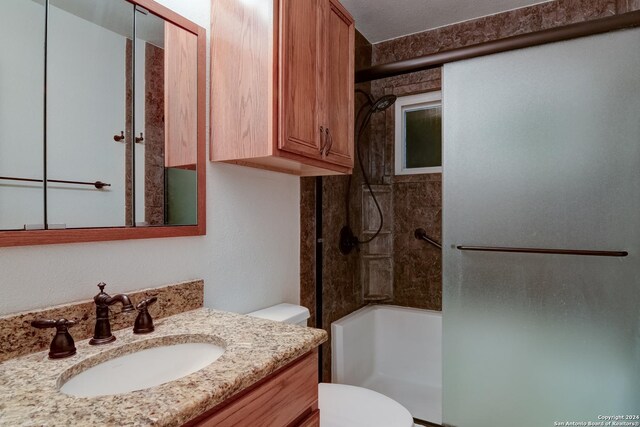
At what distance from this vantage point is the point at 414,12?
2.23 metres

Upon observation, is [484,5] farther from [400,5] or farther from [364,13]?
[364,13]

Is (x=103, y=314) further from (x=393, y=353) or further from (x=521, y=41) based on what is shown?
(x=393, y=353)

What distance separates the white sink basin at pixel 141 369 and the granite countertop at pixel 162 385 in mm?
16

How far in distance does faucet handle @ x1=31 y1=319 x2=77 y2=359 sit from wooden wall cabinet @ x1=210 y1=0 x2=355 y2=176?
707 mm

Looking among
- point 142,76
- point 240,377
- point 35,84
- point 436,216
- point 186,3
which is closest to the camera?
point 240,377

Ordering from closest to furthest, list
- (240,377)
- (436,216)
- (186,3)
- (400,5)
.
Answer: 1. (240,377)
2. (186,3)
3. (400,5)
4. (436,216)

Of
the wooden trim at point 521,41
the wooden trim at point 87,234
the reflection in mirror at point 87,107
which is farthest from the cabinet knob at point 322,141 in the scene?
the wooden trim at point 521,41

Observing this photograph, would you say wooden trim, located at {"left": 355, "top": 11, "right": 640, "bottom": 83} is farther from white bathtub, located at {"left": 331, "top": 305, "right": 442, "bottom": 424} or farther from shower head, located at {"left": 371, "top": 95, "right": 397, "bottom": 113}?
white bathtub, located at {"left": 331, "top": 305, "right": 442, "bottom": 424}

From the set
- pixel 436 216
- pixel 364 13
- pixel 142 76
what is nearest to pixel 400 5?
pixel 364 13

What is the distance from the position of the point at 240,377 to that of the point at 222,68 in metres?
1.06

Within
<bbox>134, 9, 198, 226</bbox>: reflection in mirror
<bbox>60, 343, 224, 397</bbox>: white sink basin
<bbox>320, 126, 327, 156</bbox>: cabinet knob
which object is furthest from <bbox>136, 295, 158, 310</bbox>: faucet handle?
<bbox>320, 126, 327, 156</bbox>: cabinet knob

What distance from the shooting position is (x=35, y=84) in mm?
863

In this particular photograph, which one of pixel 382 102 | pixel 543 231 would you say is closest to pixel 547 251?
pixel 543 231

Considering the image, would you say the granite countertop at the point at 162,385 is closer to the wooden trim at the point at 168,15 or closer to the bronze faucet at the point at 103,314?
the bronze faucet at the point at 103,314
